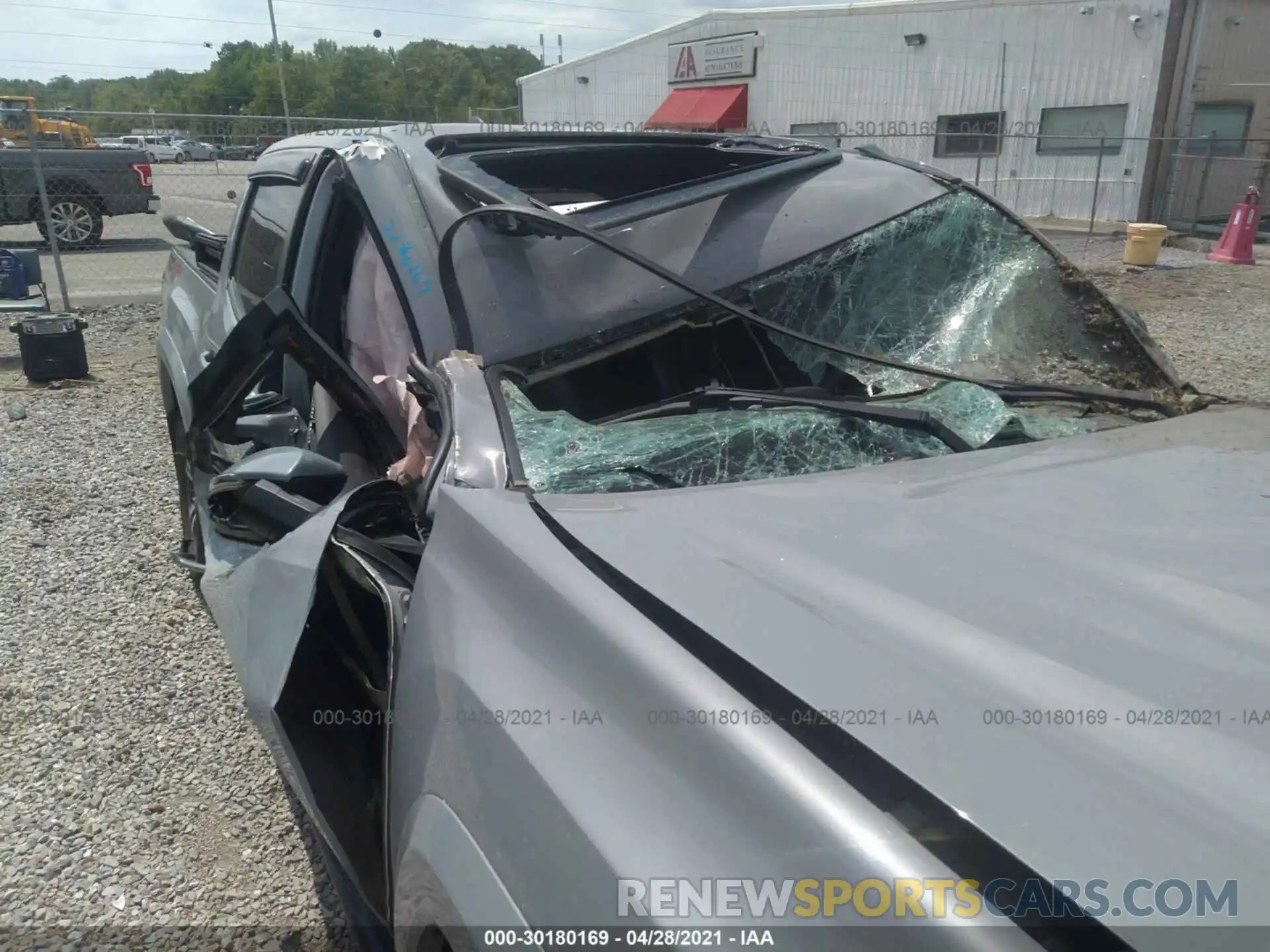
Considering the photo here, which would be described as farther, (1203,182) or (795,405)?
(1203,182)

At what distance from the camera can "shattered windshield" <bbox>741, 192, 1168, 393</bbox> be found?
2541mm

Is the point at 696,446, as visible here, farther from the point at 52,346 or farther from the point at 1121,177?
the point at 1121,177

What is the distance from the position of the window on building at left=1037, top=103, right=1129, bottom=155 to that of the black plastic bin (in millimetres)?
15470

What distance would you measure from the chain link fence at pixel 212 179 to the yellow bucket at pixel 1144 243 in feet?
9.35

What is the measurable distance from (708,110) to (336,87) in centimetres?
1956

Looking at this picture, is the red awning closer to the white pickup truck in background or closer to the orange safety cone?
the white pickup truck in background

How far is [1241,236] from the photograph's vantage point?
13.1m

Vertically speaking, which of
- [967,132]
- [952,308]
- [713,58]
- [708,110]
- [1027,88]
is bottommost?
[952,308]

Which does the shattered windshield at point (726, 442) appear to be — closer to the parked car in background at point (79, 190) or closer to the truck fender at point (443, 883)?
the truck fender at point (443, 883)

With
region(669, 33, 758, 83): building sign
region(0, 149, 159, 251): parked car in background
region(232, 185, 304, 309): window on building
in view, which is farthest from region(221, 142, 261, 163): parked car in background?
region(669, 33, 758, 83): building sign

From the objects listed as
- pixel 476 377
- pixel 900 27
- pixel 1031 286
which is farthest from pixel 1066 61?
pixel 476 377

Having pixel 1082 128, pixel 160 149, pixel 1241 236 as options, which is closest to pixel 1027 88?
pixel 1082 128

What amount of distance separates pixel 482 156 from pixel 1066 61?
17.9 m

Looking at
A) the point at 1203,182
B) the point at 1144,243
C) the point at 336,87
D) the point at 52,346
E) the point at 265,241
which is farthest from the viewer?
the point at 336,87
